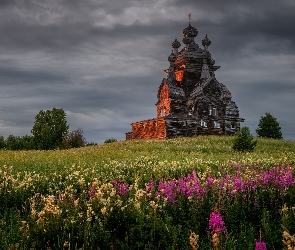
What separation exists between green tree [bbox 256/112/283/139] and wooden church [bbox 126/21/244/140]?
7900 millimetres

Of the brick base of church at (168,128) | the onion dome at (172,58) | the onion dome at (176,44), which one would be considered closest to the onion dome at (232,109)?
the brick base of church at (168,128)

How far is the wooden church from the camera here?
51838mm

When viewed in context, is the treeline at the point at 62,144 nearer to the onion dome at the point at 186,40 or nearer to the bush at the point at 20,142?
the bush at the point at 20,142

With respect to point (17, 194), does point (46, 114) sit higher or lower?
higher

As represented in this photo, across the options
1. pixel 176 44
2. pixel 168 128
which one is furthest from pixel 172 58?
pixel 168 128

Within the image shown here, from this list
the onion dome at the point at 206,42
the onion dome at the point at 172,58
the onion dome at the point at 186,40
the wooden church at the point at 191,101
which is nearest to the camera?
the wooden church at the point at 191,101

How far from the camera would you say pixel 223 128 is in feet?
180

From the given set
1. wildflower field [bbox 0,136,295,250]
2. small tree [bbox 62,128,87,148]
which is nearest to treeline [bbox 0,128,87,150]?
small tree [bbox 62,128,87,148]

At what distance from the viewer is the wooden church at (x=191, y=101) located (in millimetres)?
51838

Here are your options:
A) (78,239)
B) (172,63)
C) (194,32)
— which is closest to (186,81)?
(172,63)

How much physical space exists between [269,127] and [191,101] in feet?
57.5

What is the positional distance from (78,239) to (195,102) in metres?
48.5

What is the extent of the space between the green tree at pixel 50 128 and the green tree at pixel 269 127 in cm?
3447

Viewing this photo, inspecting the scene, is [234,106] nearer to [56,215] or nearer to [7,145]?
[7,145]
